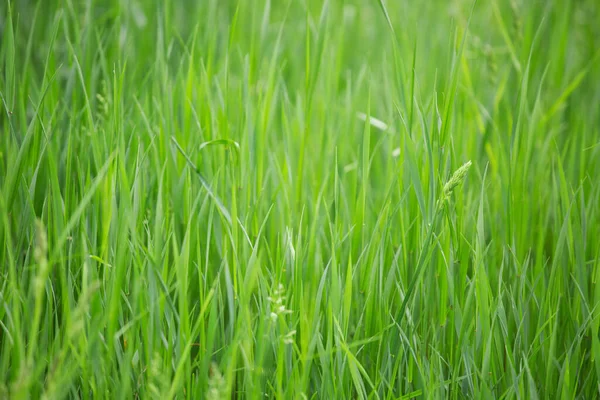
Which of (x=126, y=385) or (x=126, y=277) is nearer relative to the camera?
(x=126, y=385)

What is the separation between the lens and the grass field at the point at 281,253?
1117 millimetres

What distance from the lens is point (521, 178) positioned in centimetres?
161

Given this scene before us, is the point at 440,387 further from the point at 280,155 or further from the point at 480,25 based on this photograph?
the point at 480,25

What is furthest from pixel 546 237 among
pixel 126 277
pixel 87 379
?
pixel 87 379

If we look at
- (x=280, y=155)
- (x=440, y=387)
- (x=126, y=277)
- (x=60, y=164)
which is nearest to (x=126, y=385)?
(x=126, y=277)

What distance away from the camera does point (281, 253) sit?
1.42 meters

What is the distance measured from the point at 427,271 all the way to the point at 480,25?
6.68 ft

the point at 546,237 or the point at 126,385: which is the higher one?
the point at 546,237

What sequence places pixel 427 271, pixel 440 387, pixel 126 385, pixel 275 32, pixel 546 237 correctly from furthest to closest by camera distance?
pixel 275 32 → pixel 546 237 → pixel 427 271 → pixel 440 387 → pixel 126 385

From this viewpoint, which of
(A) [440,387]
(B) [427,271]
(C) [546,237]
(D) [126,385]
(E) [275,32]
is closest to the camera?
(D) [126,385]

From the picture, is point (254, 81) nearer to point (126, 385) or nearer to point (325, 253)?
point (325, 253)

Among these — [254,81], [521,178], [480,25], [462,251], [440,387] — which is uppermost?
[480,25]

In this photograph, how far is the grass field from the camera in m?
1.12

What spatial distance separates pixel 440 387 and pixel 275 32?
2.05m
